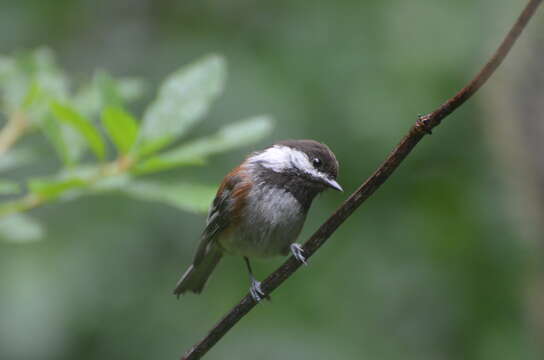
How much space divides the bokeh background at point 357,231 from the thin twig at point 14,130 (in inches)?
67.5

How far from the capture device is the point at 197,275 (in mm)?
3666

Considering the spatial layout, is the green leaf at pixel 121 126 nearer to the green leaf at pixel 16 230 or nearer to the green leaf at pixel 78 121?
the green leaf at pixel 78 121

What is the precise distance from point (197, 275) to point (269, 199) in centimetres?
67

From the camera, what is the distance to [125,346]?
15.2 ft

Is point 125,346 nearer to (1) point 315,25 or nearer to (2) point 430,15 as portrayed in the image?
(1) point 315,25

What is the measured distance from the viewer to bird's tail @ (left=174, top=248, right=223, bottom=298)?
3605 mm

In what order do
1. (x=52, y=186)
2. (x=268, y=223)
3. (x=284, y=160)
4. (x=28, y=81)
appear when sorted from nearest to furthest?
(x=52, y=186) < (x=28, y=81) < (x=268, y=223) < (x=284, y=160)

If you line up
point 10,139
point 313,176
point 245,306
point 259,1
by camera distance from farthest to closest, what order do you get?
point 259,1, point 313,176, point 10,139, point 245,306

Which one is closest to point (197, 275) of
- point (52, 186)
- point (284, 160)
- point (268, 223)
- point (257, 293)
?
point (268, 223)

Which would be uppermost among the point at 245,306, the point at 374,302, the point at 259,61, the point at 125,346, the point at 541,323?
the point at 245,306

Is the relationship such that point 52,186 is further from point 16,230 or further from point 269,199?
point 269,199

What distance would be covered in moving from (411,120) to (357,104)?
1.34 ft

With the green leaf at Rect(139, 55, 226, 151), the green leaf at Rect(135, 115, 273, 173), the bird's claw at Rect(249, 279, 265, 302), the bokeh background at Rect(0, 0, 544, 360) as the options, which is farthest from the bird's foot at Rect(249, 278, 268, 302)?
the bokeh background at Rect(0, 0, 544, 360)

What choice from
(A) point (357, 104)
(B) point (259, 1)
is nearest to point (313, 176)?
(A) point (357, 104)
